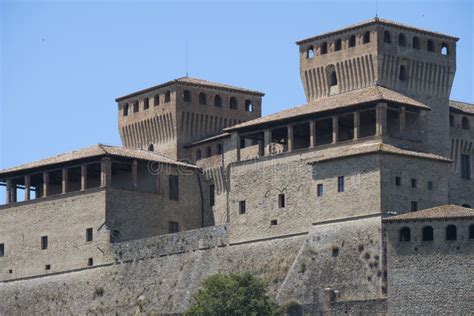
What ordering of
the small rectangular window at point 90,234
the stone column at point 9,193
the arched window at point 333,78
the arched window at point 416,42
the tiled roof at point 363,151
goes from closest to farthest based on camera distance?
the tiled roof at point 363,151 < the arched window at point 416,42 < the arched window at point 333,78 < the small rectangular window at point 90,234 < the stone column at point 9,193

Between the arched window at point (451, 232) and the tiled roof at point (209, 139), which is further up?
the tiled roof at point (209, 139)

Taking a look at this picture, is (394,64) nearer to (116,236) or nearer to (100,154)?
(100,154)

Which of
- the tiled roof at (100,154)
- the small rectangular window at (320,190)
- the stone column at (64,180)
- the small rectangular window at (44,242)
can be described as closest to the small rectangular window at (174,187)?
the tiled roof at (100,154)

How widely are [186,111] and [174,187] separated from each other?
17.4ft

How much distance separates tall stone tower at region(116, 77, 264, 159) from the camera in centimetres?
10338

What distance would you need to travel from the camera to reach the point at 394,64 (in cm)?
9112

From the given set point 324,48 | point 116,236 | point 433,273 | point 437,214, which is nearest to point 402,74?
point 324,48

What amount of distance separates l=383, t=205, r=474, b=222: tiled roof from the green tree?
6817 mm

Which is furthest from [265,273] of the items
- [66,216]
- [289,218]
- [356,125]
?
[66,216]

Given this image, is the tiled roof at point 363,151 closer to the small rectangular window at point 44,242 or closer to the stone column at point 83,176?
→ the stone column at point 83,176

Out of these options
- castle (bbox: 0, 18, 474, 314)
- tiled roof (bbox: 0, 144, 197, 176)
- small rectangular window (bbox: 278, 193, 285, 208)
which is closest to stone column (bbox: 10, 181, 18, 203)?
castle (bbox: 0, 18, 474, 314)

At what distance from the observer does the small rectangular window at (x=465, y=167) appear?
93.8 m

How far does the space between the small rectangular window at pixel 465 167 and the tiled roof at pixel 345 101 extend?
21.1 ft

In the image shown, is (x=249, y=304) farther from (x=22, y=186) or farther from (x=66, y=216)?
(x=22, y=186)
